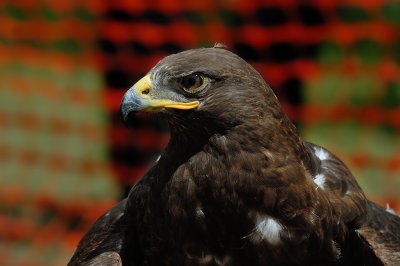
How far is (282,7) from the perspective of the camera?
771cm

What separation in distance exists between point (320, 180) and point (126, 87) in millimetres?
3377

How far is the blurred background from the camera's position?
7.80 m

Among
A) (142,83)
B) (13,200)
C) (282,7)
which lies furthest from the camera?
(13,200)

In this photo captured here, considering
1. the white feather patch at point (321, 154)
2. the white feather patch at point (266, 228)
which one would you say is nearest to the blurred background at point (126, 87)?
the white feather patch at point (321, 154)

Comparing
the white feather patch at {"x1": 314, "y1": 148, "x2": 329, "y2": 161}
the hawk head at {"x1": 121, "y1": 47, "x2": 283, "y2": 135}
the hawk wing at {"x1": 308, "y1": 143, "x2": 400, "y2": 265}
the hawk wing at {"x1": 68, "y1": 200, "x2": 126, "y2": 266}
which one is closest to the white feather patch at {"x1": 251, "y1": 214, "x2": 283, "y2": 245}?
the hawk wing at {"x1": 308, "y1": 143, "x2": 400, "y2": 265}

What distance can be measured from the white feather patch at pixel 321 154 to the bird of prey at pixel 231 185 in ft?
0.74

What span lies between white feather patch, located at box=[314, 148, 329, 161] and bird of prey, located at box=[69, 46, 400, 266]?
225 millimetres

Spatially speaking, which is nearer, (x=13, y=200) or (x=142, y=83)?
(x=142, y=83)

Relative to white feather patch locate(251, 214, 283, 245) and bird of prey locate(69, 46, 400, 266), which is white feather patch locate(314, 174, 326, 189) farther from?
white feather patch locate(251, 214, 283, 245)

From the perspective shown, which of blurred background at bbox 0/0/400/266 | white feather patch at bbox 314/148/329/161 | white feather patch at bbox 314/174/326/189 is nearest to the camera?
white feather patch at bbox 314/174/326/189

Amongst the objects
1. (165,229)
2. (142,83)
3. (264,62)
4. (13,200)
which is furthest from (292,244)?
(13,200)

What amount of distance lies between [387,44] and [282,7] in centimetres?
189

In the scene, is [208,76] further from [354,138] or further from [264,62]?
[354,138]

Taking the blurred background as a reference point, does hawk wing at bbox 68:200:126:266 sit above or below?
below
